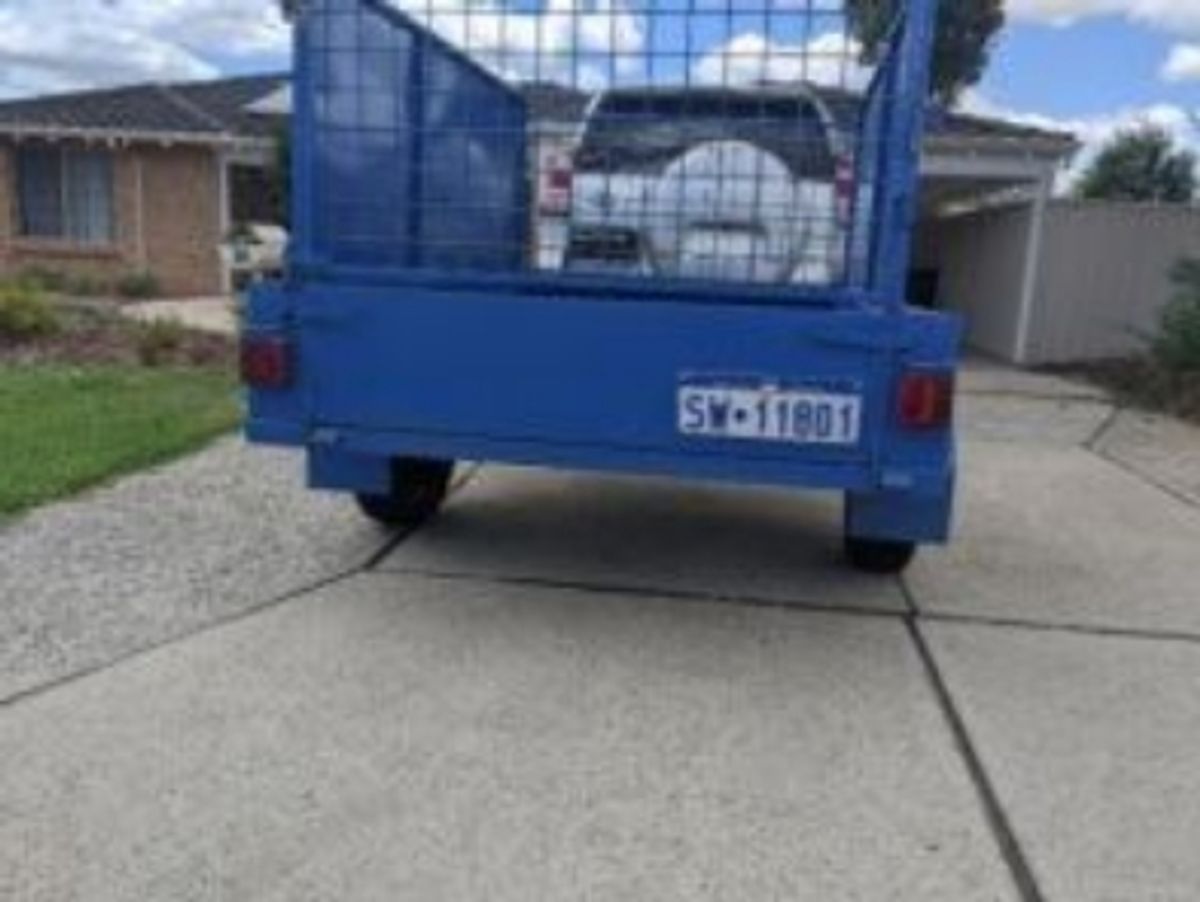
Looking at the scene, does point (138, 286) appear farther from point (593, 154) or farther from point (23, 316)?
point (593, 154)

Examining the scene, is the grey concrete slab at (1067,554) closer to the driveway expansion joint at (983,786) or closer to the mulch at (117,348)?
the driveway expansion joint at (983,786)

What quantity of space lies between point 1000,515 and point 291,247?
4.29 metres

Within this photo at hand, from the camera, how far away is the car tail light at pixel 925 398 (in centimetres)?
503

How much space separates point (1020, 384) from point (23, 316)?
9.49 meters

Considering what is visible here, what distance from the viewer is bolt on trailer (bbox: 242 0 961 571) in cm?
507

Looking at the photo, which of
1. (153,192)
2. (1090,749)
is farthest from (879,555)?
(153,192)

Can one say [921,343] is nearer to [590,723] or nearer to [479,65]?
[590,723]

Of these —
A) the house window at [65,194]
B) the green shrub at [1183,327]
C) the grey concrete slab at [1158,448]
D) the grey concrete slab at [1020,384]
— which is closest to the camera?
the grey concrete slab at [1158,448]

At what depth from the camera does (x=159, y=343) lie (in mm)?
12844

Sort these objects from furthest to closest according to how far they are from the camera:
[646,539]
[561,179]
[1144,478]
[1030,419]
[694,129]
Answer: [1030,419] → [1144,478] → [646,539] → [561,179] → [694,129]

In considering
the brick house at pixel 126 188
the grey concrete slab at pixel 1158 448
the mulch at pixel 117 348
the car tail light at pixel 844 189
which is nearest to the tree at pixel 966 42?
the brick house at pixel 126 188

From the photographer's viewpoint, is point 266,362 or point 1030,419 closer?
point 266,362

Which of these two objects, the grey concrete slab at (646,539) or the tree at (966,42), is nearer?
the grey concrete slab at (646,539)

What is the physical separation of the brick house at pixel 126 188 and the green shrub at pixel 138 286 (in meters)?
0.25
